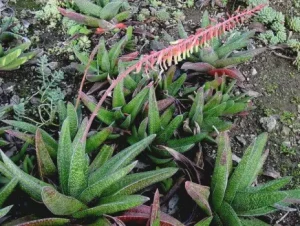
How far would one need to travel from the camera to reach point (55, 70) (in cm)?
323

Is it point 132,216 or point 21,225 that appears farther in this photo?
point 132,216

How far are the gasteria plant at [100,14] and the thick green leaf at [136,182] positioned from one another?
1.43 m

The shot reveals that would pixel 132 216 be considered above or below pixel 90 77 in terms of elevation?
below

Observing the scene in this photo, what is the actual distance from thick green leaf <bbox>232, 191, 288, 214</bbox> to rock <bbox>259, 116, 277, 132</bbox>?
88 centimetres

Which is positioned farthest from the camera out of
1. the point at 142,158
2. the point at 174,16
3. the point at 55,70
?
the point at 174,16

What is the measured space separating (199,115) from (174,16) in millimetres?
1233

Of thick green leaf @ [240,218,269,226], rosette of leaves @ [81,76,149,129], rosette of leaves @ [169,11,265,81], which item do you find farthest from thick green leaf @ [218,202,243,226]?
rosette of leaves @ [169,11,265,81]

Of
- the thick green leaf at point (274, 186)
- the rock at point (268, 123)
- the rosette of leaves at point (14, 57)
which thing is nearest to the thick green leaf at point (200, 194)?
the thick green leaf at point (274, 186)

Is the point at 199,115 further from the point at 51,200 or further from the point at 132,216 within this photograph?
the point at 51,200

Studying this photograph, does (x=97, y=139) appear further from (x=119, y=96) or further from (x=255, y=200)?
(x=255, y=200)

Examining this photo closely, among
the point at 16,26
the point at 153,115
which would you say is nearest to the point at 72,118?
the point at 153,115

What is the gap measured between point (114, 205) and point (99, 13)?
5.60 feet

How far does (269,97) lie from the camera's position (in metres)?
3.41

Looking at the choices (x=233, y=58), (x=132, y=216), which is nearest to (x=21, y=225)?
(x=132, y=216)
